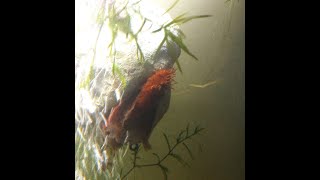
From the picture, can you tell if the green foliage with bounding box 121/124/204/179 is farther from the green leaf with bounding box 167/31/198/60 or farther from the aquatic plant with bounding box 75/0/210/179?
the green leaf with bounding box 167/31/198/60

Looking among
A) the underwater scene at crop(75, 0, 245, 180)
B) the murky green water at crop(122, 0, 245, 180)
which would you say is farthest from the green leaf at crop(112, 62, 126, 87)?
the murky green water at crop(122, 0, 245, 180)

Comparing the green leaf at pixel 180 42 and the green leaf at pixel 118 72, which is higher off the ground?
the green leaf at pixel 180 42

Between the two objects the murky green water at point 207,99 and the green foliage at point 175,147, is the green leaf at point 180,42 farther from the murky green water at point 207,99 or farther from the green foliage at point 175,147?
the green foliage at point 175,147

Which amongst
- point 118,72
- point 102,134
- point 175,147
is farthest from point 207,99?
point 102,134

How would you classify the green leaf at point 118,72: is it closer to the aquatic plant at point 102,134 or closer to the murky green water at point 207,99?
the aquatic plant at point 102,134

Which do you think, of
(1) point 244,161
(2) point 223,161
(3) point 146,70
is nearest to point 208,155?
(2) point 223,161

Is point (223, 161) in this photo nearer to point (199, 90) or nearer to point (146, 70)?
point (199, 90)

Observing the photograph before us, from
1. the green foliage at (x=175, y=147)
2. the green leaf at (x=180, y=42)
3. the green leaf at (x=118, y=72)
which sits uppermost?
the green leaf at (x=180, y=42)

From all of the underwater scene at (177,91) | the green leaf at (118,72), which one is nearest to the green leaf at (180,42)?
the underwater scene at (177,91)
